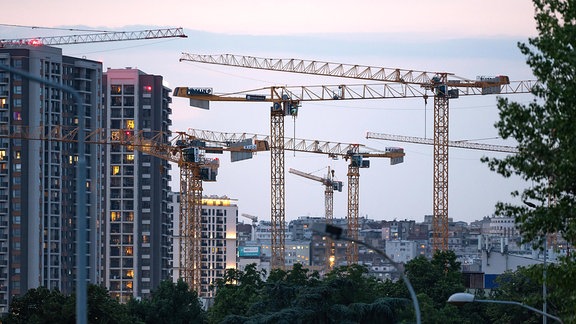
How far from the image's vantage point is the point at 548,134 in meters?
38.1

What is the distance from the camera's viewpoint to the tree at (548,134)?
37.7 metres

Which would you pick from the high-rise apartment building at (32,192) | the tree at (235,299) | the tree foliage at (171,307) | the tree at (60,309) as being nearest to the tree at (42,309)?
the tree at (60,309)

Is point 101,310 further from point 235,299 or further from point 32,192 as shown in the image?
point 32,192

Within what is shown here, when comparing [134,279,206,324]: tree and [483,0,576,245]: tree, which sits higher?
[483,0,576,245]: tree

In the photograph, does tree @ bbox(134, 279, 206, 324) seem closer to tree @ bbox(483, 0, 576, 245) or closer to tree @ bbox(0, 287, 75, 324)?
tree @ bbox(0, 287, 75, 324)

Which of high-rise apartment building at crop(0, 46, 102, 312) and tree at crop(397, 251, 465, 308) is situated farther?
high-rise apartment building at crop(0, 46, 102, 312)

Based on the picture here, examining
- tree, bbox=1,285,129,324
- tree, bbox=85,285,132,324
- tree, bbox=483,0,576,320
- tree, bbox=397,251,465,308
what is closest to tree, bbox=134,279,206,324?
tree, bbox=397,251,465,308

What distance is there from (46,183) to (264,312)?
9399 cm

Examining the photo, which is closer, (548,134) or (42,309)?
(548,134)

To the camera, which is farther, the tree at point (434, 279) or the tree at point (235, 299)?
the tree at point (434, 279)

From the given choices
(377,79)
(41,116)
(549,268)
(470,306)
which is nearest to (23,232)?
(41,116)

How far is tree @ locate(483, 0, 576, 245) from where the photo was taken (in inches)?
1483

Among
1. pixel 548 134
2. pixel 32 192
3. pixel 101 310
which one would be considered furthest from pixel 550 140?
pixel 32 192

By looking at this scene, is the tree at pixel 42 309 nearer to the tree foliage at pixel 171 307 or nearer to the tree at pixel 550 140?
the tree foliage at pixel 171 307
